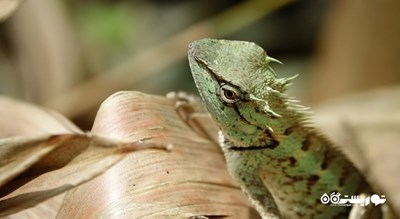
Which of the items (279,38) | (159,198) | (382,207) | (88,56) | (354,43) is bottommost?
(159,198)

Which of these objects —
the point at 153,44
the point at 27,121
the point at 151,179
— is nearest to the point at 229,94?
the point at 151,179

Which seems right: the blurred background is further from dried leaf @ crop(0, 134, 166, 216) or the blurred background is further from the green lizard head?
dried leaf @ crop(0, 134, 166, 216)

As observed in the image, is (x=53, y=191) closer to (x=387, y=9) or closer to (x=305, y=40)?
(x=387, y=9)

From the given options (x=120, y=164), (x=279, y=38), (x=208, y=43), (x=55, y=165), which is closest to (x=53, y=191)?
(x=55, y=165)

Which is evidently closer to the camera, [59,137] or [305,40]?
[59,137]

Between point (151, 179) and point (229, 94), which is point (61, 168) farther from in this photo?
point (229, 94)

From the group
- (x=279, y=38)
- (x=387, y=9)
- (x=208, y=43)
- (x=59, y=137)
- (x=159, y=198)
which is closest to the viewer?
(x=59, y=137)

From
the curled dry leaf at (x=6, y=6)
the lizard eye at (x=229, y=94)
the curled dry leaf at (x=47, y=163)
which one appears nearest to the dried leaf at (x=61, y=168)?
the curled dry leaf at (x=47, y=163)
